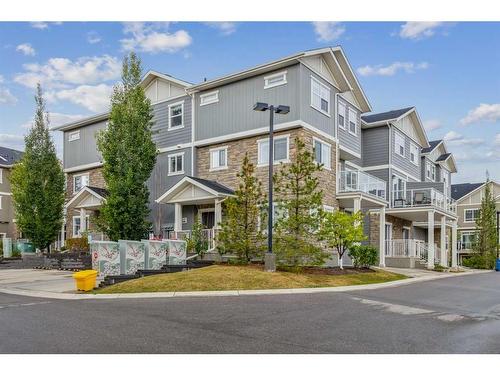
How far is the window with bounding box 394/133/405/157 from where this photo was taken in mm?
31775

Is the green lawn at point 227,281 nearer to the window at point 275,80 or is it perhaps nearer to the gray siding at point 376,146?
the window at point 275,80

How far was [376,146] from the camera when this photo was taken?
1241 inches

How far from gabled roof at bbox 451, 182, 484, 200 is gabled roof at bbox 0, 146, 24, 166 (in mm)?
46605

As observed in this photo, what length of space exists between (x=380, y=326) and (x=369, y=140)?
24.1 meters

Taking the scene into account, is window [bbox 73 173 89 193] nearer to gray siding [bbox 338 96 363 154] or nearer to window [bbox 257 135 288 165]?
window [bbox 257 135 288 165]

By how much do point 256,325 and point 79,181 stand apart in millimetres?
27010

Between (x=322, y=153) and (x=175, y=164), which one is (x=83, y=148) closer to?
(x=175, y=164)

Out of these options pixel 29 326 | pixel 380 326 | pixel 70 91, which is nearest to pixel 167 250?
pixel 70 91

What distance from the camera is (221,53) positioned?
16.2 metres

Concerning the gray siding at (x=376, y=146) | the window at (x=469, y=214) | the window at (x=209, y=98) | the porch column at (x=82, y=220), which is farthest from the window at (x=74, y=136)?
the window at (x=469, y=214)

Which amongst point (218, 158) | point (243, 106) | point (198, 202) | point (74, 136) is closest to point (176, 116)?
point (218, 158)

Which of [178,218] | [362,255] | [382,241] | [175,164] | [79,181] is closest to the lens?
[362,255]

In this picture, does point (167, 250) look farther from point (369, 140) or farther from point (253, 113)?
point (369, 140)

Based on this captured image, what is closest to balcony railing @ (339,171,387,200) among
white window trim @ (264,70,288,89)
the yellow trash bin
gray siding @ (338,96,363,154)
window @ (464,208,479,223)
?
gray siding @ (338,96,363,154)
